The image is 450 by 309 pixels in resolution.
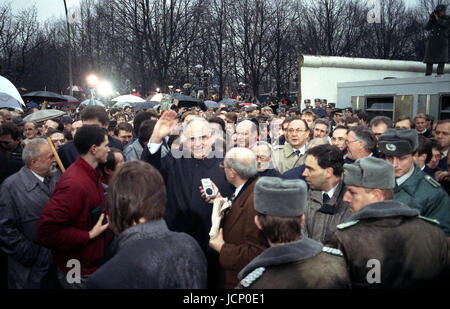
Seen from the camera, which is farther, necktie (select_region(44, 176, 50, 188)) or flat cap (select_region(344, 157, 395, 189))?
necktie (select_region(44, 176, 50, 188))

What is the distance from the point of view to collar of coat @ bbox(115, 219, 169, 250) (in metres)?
1.99

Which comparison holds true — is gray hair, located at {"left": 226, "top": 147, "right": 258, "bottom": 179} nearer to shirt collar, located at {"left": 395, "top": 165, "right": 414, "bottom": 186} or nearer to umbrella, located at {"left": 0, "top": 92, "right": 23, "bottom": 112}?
shirt collar, located at {"left": 395, "top": 165, "right": 414, "bottom": 186}

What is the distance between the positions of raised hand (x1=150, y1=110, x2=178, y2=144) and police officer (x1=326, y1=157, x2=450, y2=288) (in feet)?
6.91

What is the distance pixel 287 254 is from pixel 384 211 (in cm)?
81

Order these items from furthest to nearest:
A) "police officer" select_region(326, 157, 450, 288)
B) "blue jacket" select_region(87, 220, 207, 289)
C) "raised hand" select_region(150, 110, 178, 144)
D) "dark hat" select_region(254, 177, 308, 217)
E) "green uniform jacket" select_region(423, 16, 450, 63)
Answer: "green uniform jacket" select_region(423, 16, 450, 63)
"raised hand" select_region(150, 110, 178, 144)
"police officer" select_region(326, 157, 450, 288)
"dark hat" select_region(254, 177, 308, 217)
"blue jacket" select_region(87, 220, 207, 289)

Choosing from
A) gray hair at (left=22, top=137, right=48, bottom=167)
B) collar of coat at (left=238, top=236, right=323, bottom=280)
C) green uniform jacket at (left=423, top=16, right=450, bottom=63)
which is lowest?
collar of coat at (left=238, top=236, right=323, bottom=280)

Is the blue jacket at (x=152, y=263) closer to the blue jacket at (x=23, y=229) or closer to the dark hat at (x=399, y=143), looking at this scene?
the blue jacket at (x=23, y=229)

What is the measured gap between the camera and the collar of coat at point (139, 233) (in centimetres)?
199

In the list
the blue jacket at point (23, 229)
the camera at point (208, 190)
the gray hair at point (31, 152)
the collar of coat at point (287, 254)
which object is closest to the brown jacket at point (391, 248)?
the collar of coat at point (287, 254)

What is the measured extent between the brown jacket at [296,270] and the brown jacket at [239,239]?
0.65m

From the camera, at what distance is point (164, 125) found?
3838 mm

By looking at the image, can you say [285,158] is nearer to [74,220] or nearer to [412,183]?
[412,183]

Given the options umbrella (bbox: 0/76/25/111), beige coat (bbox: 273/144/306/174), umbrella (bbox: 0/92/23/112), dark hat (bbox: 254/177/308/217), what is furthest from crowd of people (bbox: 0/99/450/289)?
umbrella (bbox: 0/92/23/112)

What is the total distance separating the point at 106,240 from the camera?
11.2 feet
